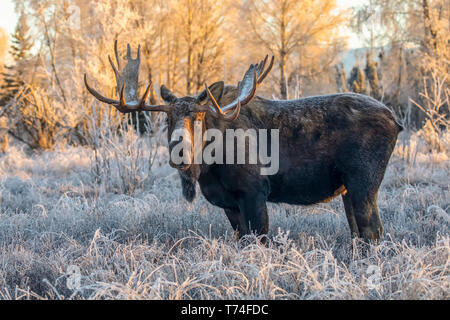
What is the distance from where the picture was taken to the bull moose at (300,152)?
3555 mm

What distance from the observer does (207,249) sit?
3529 mm

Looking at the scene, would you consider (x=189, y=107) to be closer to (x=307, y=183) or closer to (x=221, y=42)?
(x=307, y=183)

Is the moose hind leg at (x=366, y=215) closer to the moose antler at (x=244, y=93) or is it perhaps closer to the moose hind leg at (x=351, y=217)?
the moose hind leg at (x=351, y=217)

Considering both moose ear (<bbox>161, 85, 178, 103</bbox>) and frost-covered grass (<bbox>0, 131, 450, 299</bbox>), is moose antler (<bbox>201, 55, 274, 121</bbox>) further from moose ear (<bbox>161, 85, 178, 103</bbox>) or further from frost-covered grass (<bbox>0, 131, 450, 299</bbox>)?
frost-covered grass (<bbox>0, 131, 450, 299</bbox>)

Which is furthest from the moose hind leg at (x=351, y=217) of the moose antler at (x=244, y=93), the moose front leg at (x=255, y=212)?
the moose antler at (x=244, y=93)

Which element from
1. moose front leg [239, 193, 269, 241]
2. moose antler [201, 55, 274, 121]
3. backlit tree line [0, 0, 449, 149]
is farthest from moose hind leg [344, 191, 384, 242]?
backlit tree line [0, 0, 449, 149]

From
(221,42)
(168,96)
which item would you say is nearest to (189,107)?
(168,96)

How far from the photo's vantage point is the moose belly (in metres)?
3.73

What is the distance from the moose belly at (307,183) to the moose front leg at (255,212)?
11.2 inches

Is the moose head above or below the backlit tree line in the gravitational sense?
below

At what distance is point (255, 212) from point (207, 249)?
1.70ft

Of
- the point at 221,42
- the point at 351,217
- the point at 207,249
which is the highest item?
the point at 221,42

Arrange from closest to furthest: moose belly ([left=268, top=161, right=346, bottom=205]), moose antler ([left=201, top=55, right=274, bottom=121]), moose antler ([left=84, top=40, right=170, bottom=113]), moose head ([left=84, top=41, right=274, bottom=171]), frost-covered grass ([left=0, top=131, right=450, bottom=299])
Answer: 1. frost-covered grass ([left=0, top=131, right=450, bottom=299])
2. moose head ([left=84, top=41, right=274, bottom=171])
3. moose antler ([left=201, top=55, right=274, bottom=121])
4. moose antler ([left=84, top=40, right=170, bottom=113])
5. moose belly ([left=268, top=161, right=346, bottom=205])

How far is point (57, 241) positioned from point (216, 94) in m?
2.08
